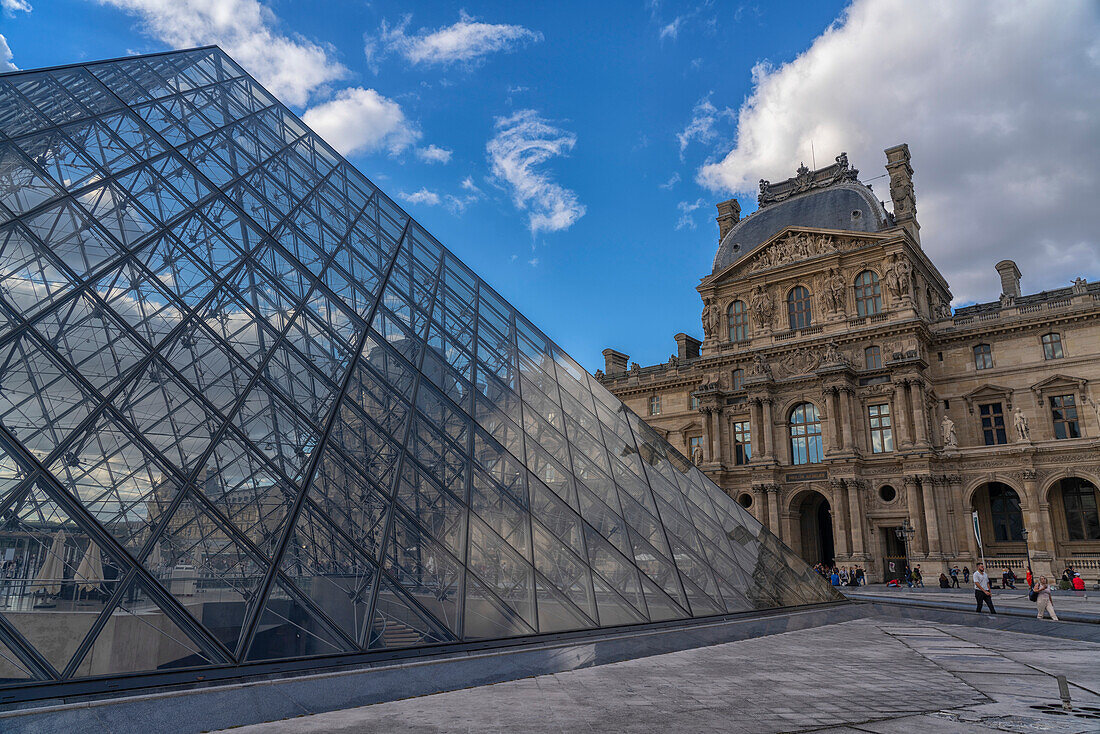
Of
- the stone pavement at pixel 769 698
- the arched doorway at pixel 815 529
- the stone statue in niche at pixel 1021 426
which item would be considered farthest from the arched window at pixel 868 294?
the stone pavement at pixel 769 698

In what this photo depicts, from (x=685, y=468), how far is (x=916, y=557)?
2284 cm

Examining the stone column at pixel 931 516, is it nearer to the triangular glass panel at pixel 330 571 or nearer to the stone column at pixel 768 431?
the stone column at pixel 768 431

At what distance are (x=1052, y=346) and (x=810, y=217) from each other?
15213mm

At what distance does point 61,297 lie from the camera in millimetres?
8133

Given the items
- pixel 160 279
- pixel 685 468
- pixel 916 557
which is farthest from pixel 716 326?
pixel 160 279

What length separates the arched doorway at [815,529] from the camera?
40438mm

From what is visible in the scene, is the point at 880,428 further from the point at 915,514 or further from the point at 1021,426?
the point at 1021,426

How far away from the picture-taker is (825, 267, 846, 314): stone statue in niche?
39375 millimetres

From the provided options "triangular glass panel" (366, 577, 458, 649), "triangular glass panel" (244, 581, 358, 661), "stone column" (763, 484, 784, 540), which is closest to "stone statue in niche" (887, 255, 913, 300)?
"stone column" (763, 484, 784, 540)

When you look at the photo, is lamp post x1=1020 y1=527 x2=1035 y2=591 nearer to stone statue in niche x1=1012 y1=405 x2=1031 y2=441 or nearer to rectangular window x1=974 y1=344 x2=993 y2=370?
stone statue in niche x1=1012 y1=405 x2=1031 y2=441

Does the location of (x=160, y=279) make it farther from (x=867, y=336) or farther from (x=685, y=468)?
(x=867, y=336)

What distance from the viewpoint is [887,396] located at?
3694 centimetres

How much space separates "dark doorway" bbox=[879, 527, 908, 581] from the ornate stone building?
9 cm

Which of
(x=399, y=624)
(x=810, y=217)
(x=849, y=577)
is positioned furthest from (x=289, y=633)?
(x=810, y=217)
